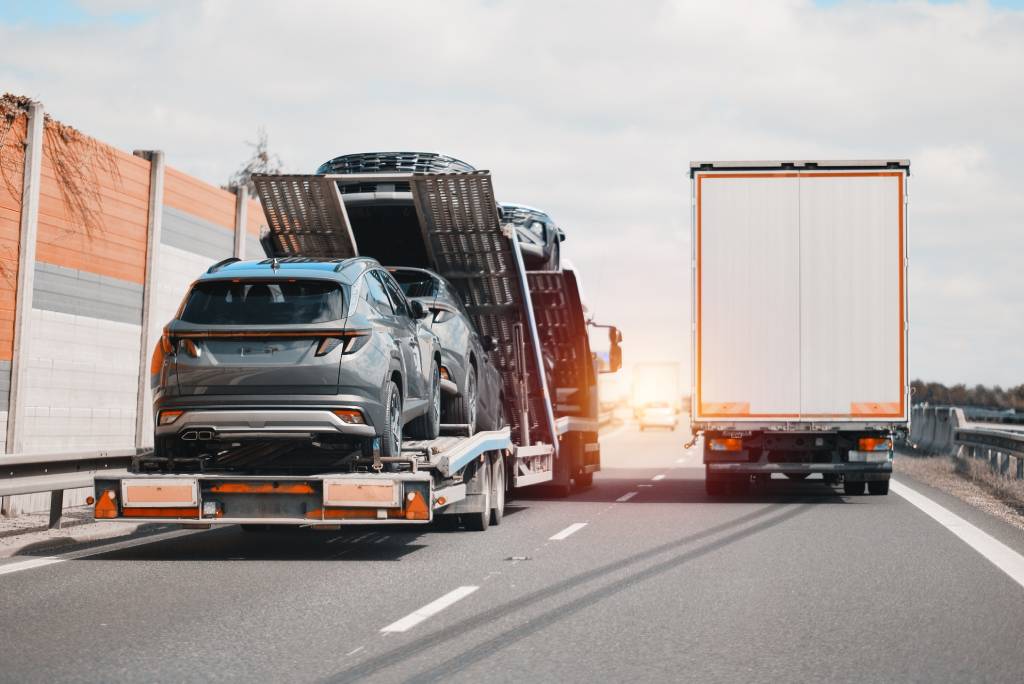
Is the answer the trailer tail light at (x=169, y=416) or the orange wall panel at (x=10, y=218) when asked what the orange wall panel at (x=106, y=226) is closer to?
the orange wall panel at (x=10, y=218)

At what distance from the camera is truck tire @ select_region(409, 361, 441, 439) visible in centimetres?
1198

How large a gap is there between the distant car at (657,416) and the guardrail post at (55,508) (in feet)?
148

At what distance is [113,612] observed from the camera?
25.9ft

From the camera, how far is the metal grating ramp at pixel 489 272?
13648 mm

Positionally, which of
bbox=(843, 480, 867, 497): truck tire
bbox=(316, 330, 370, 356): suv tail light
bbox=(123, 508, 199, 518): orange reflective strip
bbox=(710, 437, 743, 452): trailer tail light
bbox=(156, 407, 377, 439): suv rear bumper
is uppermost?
bbox=(316, 330, 370, 356): suv tail light

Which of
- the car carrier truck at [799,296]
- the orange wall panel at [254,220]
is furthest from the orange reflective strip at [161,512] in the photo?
the orange wall panel at [254,220]

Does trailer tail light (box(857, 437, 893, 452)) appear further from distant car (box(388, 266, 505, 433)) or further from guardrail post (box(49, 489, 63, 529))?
guardrail post (box(49, 489, 63, 529))

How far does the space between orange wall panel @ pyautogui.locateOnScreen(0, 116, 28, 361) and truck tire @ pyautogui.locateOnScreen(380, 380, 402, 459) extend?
4.84 metres

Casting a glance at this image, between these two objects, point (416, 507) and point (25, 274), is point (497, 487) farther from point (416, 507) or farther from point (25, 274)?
point (25, 274)

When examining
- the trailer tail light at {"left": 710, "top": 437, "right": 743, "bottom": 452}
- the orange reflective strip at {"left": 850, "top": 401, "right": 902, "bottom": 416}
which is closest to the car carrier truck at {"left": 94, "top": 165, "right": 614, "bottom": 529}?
the trailer tail light at {"left": 710, "top": 437, "right": 743, "bottom": 452}

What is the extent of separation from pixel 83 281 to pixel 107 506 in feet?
17.2

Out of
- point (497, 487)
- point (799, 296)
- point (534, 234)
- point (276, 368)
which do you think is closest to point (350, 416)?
point (276, 368)

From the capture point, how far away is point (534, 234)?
16969 mm

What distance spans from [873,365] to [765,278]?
1.67 meters
